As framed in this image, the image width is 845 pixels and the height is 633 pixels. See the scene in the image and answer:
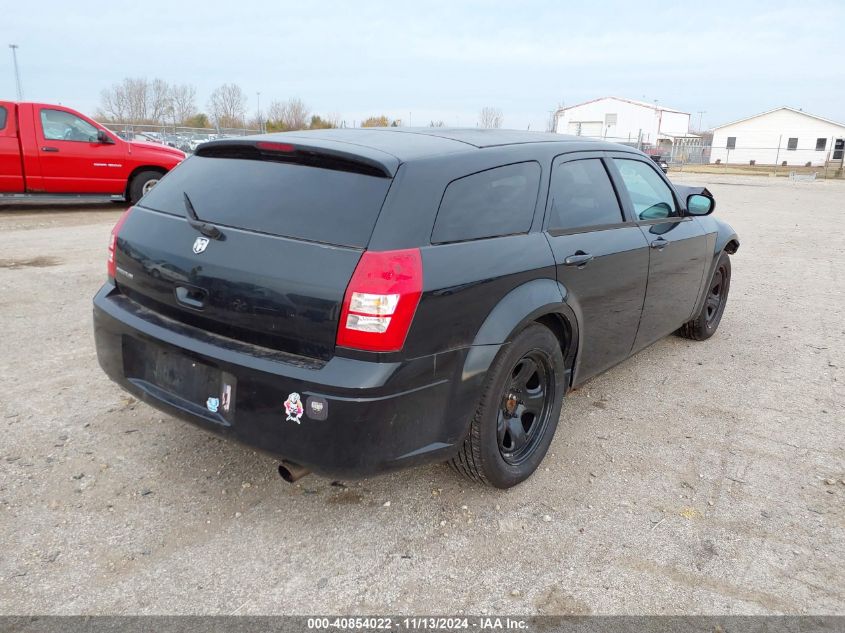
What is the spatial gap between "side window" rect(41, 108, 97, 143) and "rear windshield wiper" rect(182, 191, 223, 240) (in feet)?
32.6

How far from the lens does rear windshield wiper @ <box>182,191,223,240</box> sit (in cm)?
259

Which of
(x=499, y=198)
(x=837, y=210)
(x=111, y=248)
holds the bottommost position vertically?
(x=837, y=210)

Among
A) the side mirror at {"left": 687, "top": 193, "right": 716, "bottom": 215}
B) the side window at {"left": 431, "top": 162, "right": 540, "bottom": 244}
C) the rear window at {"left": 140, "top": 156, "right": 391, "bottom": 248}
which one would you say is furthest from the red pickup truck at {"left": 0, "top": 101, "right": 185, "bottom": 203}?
the side window at {"left": 431, "top": 162, "right": 540, "bottom": 244}

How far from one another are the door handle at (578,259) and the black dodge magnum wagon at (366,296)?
1 cm

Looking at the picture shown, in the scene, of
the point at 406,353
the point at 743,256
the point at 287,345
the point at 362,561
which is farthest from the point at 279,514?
the point at 743,256

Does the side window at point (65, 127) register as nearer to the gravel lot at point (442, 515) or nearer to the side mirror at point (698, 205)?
the gravel lot at point (442, 515)

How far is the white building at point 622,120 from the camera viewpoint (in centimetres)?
7031

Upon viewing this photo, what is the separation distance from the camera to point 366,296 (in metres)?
2.27

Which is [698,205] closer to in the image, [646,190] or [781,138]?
[646,190]

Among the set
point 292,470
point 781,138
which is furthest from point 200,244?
point 781,138

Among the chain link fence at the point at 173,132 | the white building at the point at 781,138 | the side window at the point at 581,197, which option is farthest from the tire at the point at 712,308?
A: the white building at the point at 781,138

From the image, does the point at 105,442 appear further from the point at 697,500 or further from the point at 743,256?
the point at 743,256

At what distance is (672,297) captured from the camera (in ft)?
14.2

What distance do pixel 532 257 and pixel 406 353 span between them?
34.8 inches
